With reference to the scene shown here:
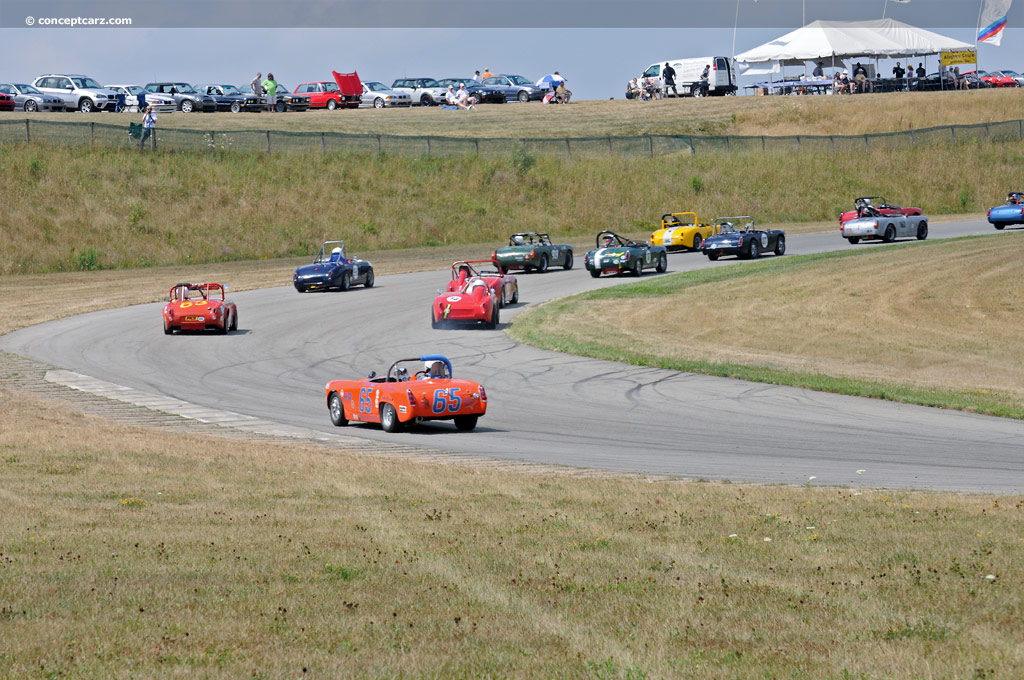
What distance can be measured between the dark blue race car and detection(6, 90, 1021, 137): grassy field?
28.9 metres

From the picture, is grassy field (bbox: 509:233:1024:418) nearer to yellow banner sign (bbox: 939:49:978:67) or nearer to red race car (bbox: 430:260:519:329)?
red race car (bbox: 430:260:519:329)

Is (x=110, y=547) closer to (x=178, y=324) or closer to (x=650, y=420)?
(x=650, y=420)

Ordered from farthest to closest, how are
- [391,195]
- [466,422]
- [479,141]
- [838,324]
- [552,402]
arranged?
[479,141]
[391,195]
[838,324]
[552,402]
[466,422]

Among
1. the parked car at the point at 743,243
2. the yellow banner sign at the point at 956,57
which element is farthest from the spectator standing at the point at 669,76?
the parked car at the point at 743,243

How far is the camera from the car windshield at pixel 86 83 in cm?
6612

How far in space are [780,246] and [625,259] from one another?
8395 millimetres

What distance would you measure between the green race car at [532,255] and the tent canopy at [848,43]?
3705 cm

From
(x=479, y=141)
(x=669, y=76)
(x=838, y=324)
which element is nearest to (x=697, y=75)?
(x=669, y=76)

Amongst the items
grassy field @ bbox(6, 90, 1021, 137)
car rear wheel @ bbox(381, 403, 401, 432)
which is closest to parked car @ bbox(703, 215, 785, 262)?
grassy field @ bbox(6, 90, 1021, 137)

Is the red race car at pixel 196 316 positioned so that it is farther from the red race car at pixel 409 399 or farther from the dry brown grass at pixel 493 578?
the dry brown grass at pixel 493 578

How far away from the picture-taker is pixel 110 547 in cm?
862

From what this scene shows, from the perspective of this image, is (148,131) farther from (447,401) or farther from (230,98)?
(447,401)

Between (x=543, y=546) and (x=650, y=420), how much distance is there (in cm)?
875

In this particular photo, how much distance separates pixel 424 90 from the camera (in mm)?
76875
